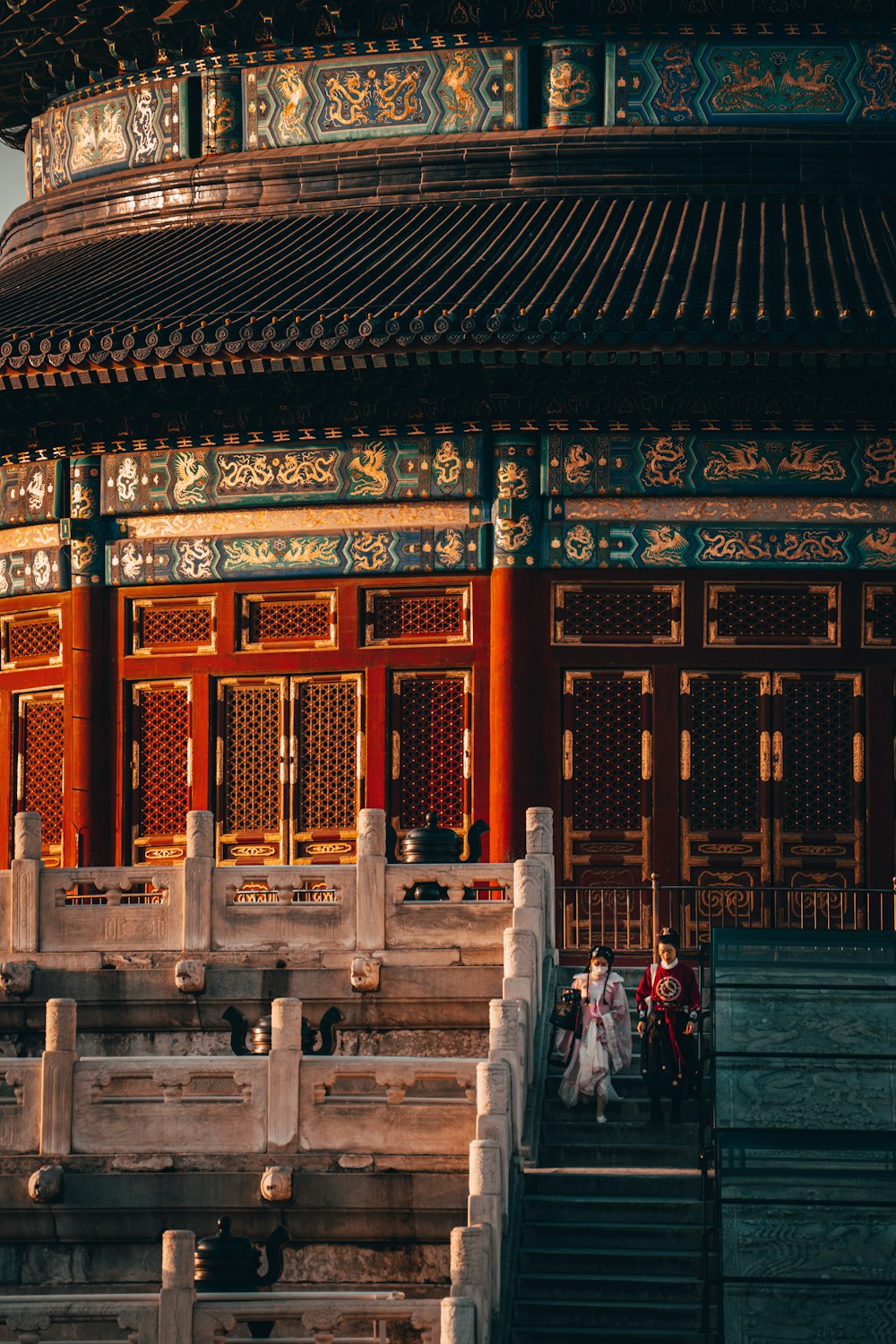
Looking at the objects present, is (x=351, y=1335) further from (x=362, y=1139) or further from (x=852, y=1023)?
(x=852, y=1023)

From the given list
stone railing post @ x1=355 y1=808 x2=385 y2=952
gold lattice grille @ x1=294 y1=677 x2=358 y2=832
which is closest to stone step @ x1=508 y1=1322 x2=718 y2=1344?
stone railing post @ x1=355 y1=808 x2=385 y2=952

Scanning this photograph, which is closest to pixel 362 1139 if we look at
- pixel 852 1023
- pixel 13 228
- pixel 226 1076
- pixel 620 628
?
pixel 226 1076

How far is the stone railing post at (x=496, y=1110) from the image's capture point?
17234mm

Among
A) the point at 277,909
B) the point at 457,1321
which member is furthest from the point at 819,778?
the point at 457,1321

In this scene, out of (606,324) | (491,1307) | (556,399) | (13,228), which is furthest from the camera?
(13,228)

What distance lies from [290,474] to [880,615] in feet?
19.6

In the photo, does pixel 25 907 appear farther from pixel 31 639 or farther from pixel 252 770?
pixel 31 639

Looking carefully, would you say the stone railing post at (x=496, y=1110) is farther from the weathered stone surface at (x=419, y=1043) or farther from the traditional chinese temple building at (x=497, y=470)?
the traditional chinese temple building at (x=497, y=470)

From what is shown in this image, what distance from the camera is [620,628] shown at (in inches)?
1033

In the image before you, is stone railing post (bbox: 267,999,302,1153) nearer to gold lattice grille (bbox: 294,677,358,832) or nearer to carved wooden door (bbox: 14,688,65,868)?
gold lattice grille (bbox: 294,677,358,832)

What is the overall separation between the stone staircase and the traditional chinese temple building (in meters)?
6.80

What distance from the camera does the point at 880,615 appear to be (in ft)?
85.9

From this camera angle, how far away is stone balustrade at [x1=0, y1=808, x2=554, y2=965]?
67.5 ft

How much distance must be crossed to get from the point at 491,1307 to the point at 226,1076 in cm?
284
